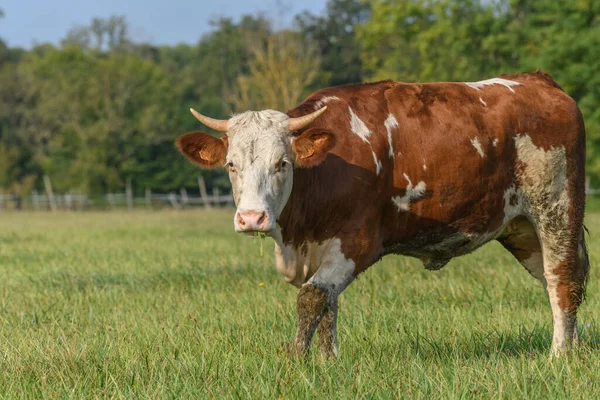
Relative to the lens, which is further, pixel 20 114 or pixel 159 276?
pixel 20 114

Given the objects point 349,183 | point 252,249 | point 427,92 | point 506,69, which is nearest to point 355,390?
point 349,183

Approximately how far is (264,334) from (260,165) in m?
1.35

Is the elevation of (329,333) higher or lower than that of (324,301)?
lower

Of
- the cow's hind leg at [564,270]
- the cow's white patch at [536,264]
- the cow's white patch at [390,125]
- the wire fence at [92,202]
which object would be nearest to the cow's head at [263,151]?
the cow's white patch at [390,125]

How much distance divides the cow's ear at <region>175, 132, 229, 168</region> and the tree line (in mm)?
22732

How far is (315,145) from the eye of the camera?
4.95 m

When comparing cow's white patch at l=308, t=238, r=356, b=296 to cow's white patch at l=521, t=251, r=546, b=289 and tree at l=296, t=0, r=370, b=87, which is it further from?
tree at l=296, t=0, r=370, b=87

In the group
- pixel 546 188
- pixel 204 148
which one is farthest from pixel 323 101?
pixel 546 188

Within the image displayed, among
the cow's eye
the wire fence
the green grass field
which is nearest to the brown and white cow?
the cow's eye

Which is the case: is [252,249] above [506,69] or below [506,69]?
below

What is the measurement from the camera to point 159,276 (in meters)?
8.91

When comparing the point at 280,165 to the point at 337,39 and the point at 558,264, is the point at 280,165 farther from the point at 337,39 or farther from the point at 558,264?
the point at 337,39

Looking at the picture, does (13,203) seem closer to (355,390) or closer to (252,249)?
(252,249)

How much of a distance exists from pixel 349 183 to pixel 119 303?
307cm
